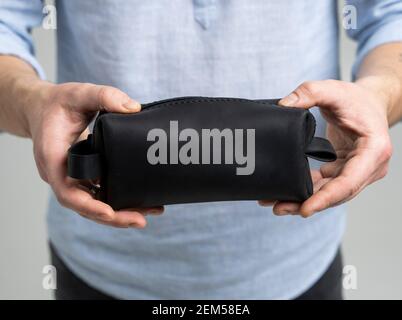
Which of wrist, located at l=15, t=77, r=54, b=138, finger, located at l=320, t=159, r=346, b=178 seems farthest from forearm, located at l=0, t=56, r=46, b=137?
finger, located at l=320, t=159, r=346, b=178

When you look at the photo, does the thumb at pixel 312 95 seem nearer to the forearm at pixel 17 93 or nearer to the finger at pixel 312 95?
the finger at pixel 312 95

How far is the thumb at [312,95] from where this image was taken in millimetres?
515

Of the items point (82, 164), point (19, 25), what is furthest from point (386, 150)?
point (19, 25)

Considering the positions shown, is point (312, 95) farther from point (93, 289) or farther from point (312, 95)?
point (93, 289)

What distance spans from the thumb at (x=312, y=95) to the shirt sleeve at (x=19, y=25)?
1.06 ft

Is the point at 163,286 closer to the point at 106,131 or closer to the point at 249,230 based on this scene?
the point at 249,230

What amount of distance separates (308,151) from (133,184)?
162 mm

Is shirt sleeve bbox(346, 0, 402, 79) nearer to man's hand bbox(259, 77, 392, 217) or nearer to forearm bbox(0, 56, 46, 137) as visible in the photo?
man's hand bbox(259, 77, 392, 217)

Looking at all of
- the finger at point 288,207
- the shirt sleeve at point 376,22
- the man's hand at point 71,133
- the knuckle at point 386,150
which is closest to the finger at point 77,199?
the man's hand at point 71,133

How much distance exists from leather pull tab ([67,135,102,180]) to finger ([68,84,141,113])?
0.04 meters

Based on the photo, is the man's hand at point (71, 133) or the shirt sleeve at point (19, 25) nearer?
the man's hand at point (71, 133)

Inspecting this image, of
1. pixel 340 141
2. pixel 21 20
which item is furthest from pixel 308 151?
pixel 21 20

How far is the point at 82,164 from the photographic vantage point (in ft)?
1.61

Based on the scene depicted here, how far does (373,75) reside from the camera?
0.63m
